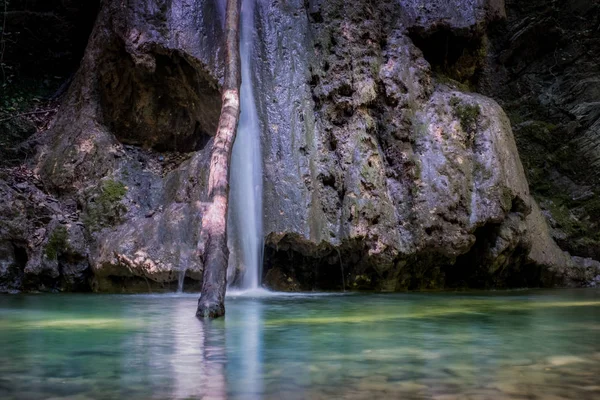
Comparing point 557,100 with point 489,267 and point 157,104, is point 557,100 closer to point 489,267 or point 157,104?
point 489,267

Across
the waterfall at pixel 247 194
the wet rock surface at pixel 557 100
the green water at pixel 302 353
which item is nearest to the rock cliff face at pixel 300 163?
the waterfall at pixel 247 194

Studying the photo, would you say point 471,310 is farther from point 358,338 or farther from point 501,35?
point 501,35

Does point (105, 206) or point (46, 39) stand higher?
point (46, 39)

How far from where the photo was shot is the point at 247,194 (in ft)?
27.8

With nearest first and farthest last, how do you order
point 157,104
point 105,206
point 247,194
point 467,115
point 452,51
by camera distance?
point 247,194
point 105,206
point 467,115
point 157,104
point 452,51

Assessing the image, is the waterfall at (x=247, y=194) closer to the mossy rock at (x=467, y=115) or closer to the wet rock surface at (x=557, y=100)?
the mossy rock at (x=467, y=115)

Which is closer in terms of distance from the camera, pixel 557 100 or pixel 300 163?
Answer: pixel 300 163

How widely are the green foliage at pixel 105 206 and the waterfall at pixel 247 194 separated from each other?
191cm

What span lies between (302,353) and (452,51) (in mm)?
8901

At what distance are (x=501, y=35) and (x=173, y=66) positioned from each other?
7395mm

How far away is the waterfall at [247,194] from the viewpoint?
814 centimetres

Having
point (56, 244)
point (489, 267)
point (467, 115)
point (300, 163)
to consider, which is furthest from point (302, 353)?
point (467, 115)

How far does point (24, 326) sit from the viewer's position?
4430 mm

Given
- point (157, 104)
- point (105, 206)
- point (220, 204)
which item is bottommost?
point (220, 204)
